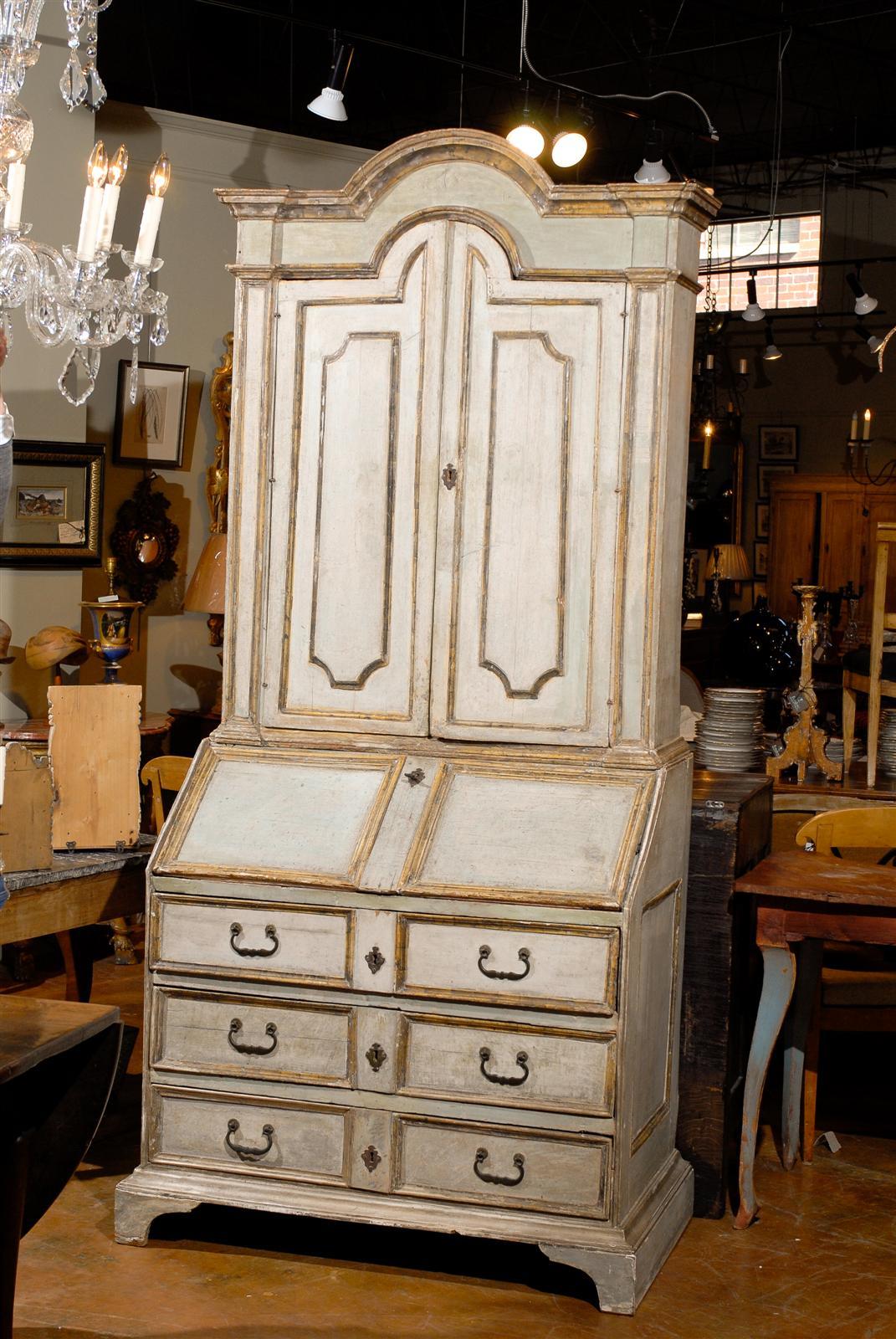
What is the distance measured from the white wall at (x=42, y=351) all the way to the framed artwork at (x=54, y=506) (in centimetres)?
6

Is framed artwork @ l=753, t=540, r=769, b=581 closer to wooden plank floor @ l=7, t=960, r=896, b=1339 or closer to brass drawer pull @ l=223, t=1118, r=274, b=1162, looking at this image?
wooden plank floor @ l=7, t=960, r=896, b=1339

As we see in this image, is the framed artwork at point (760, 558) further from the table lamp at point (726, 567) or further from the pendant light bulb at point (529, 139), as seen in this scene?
the pendant light bulb at point (529, 139)

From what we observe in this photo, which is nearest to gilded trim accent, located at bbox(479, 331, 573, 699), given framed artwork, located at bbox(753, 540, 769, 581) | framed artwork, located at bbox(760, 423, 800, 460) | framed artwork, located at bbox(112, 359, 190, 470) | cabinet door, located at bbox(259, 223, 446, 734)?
cabinet door, located at bbox(259, 223, 446, 734)

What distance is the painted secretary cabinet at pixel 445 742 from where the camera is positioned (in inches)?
128

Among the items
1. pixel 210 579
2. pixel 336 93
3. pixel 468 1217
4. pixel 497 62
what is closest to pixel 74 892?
pixel 468 1217

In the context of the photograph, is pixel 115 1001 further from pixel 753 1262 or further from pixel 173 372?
pixel 173 372

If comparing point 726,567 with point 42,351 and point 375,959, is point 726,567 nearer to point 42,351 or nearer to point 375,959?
point 42,351

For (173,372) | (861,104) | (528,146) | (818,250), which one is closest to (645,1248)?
(173,372)

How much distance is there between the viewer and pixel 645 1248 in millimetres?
3254

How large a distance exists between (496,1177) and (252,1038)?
1.97ft

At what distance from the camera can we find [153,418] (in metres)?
6.87

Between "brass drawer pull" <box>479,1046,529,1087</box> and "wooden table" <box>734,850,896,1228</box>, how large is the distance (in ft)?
2.10

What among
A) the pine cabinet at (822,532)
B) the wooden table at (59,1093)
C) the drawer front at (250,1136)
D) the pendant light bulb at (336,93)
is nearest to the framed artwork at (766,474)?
the pine cabinet at (822,532)

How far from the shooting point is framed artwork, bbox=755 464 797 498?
15.4 meters
